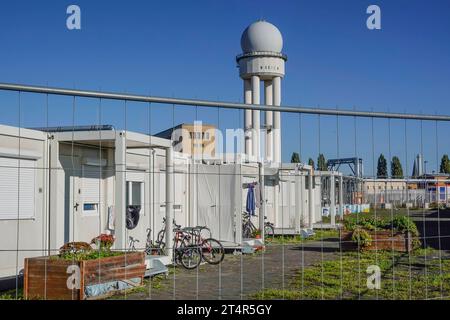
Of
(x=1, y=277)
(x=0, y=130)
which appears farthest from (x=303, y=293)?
(x=0, y=130)

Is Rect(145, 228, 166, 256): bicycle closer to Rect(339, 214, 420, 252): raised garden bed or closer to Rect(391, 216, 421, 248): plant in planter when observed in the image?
Rect(339, 214, 420, 252): raised garden bed

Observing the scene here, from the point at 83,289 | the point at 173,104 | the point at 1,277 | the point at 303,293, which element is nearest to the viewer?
the point at 173,104

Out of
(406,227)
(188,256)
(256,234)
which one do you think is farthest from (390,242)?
(188,256)

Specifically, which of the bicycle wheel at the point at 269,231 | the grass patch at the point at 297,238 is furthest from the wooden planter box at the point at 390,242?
the bicycle wheel at the point at 269,231

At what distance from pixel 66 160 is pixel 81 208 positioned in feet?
4.42

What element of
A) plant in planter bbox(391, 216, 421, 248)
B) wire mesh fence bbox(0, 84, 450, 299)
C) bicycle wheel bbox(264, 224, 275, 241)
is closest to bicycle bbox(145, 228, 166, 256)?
wire mesh fence bbox(0, 84, 450, 299)

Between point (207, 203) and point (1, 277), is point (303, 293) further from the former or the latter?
point (207, 203)

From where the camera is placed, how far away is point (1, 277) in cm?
1174

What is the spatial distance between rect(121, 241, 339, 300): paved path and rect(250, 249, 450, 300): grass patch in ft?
1.41

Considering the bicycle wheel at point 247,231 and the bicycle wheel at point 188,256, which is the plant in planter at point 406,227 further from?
the bicycle wheel at point 188,256

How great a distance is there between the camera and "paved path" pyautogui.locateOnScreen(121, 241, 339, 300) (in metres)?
10.6

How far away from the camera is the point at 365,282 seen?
11.6 m

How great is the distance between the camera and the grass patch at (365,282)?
32.7ft

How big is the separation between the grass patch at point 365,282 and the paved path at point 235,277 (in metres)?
0.43
